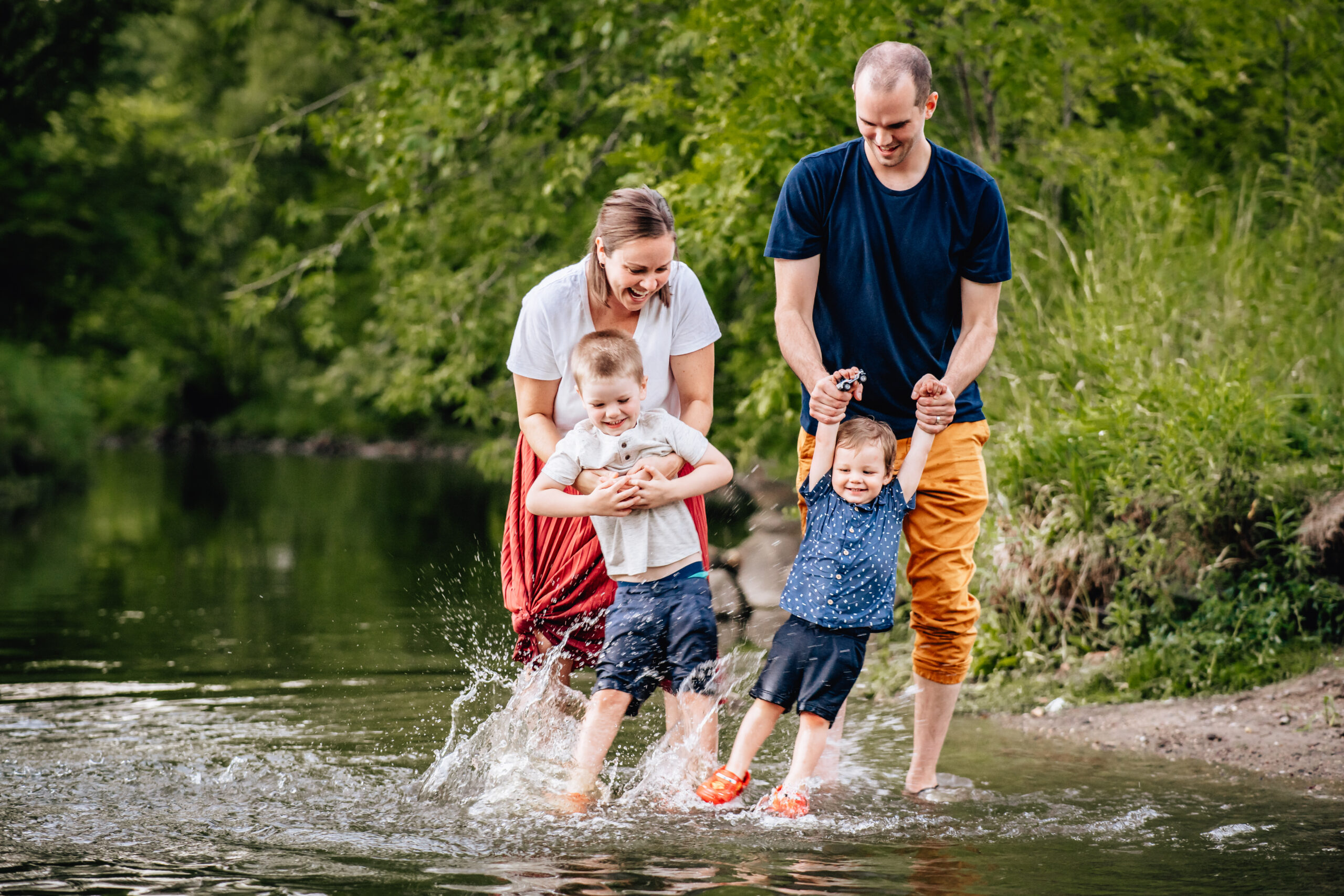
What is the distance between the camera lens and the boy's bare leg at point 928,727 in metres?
4.58

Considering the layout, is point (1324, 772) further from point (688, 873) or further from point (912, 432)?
point (688, 873)

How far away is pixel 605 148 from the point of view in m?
11.5

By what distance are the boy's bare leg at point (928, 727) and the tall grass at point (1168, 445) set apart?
1.74m

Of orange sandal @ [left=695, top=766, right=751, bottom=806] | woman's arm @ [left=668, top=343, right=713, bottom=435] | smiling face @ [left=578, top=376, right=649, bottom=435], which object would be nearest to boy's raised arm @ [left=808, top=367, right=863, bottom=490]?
woman's arm @ [left=668, top=343, right=713, bottom=435]

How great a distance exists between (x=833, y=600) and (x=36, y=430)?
71.7 ft

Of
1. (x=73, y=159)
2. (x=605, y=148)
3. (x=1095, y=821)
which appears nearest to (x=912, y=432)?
(x=1095, y=821)

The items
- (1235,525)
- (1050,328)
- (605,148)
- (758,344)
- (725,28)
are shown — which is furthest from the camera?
(605,148)

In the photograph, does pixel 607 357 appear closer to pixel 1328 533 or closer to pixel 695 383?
pixel 695 383

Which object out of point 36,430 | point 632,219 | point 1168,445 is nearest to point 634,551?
point 632,219

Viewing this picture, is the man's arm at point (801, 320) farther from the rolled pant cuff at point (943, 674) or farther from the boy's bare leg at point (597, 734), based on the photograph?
the boy's bare leg at point (597, 734)

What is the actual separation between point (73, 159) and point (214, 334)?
17.6 m

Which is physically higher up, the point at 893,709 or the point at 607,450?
the point at 607,450

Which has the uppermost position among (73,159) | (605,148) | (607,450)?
(73,159)

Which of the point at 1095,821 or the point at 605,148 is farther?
the point at 605,148
